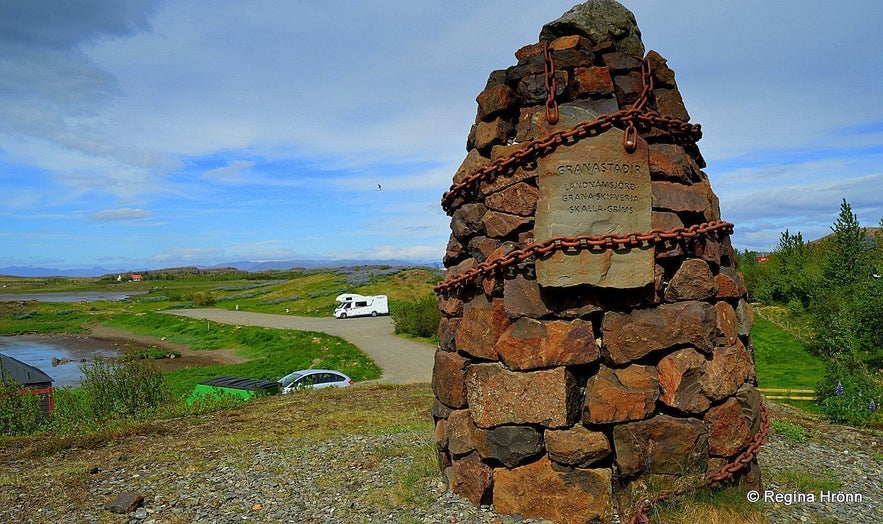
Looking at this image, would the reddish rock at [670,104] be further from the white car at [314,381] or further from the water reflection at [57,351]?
the water reflection at [57,351]

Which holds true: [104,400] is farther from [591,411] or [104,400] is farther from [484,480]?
[591,411]

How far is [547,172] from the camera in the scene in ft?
19.3

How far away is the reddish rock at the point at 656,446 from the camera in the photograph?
550cm

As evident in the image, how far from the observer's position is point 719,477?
5.69 meters

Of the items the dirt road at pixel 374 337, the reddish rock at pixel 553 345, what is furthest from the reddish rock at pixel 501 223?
the dirt road at pixel 374 337

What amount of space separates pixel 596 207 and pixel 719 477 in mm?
2800

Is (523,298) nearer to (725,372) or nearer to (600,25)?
(725,372)

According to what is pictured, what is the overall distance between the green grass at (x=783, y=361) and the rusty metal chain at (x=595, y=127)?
14.2m

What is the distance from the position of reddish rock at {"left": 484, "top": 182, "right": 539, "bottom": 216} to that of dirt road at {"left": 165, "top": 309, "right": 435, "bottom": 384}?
56.3 feet

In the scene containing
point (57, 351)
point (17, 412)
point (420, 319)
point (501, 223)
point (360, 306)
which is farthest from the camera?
point (360, 306)

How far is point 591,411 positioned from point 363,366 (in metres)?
22.5

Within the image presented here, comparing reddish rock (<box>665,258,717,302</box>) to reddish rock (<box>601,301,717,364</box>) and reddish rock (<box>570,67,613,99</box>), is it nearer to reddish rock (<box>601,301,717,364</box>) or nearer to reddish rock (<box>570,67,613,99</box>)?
reddish rock (<box>601,301,717,364</box>)

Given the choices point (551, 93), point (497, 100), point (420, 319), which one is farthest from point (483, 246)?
point (420, 319)

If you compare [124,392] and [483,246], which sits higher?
[483,246]
